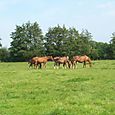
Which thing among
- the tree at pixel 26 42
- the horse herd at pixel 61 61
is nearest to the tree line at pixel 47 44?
the tree at pixel 26 42

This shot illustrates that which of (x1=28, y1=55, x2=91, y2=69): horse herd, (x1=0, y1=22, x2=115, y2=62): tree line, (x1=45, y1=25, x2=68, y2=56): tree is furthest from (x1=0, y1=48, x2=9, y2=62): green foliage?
(x1=28, y1=55, x2=91, y2=69): horse herd

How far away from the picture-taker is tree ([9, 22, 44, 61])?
101831 millimetres

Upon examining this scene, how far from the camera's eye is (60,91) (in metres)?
17.8

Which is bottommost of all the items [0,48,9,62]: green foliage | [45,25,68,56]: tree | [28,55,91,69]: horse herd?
[28,55,91,69]: horse herd

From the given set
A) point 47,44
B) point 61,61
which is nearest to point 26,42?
point 47,44

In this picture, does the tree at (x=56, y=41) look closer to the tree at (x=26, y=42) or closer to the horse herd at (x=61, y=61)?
the tree at (x=26, y=42)

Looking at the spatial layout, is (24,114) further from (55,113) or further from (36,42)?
(36,42)

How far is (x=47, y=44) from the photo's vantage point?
106 m

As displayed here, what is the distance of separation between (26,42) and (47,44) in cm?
597

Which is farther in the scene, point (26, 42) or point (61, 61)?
point (26, 42)

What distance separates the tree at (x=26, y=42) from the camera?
102 meters

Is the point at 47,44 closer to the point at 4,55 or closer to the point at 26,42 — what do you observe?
the point at 26,42

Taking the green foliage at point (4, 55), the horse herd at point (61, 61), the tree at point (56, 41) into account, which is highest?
the tree at point (56, 41)

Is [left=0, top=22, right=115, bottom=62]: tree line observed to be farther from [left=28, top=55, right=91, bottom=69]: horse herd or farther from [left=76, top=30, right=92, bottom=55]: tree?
[left=28, top=55, right=91, bottom=69]: horse herd
